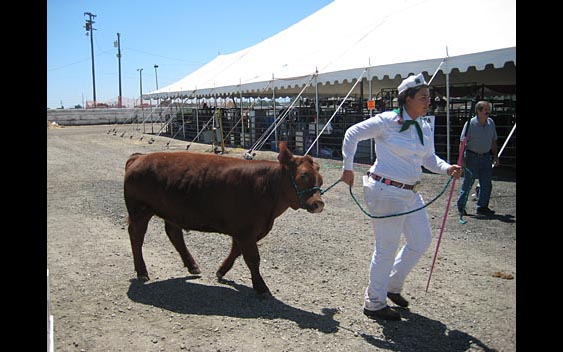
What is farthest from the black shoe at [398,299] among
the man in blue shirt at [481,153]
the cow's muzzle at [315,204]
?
the man in blue shirt at [481,153]

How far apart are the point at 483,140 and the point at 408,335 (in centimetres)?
452

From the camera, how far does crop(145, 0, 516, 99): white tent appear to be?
1056 centimetres

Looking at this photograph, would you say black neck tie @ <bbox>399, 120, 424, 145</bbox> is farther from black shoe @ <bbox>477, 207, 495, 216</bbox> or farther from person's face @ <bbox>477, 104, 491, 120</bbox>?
black shoe @ <bbox>477, 207, 495, 216</bbox>

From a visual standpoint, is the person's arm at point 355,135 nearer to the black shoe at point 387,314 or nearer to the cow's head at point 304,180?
the cow's head at point 304,180

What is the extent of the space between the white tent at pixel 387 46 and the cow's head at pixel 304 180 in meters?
7.41

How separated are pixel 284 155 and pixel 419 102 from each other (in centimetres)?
112

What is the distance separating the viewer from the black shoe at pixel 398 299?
384 cm

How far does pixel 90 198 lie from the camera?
8.89 metres

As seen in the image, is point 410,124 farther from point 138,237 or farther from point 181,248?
point 138,237

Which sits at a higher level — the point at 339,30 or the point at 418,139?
the point at 339,30

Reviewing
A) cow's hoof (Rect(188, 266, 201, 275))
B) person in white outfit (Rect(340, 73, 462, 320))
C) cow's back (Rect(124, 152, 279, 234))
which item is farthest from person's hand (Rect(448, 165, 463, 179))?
cow's hoof (Rect(188, 266, 201, 275))

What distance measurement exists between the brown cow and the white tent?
7489 mm
